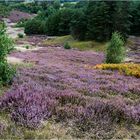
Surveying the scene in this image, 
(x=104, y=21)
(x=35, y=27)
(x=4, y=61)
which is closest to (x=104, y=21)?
(x=104, y=21)

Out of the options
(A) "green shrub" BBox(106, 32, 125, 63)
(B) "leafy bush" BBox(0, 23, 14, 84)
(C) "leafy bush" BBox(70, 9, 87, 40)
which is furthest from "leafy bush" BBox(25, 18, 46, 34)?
(B) "leafy bush" BBox(0, 23, 14, 84)

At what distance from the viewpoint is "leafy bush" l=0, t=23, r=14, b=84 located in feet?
47.3

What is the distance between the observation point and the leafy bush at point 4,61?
1441 centimetres

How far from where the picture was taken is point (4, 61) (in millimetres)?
15125

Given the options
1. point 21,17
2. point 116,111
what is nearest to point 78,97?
point 116,111

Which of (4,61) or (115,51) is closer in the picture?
(4,61)

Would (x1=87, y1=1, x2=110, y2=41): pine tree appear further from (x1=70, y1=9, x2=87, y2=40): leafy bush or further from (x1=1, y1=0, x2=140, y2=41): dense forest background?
(x1=70, y1=9, x2=87, y2=40): leafy bush

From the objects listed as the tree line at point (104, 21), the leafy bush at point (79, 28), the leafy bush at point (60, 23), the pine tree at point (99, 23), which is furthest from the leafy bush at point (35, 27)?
the pine tree at point (99, 23)

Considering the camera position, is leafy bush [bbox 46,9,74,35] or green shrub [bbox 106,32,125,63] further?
leafy bush [bbox 46,9,74,35]

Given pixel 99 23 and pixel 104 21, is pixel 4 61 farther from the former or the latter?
pixel 99 23

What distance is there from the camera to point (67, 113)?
10203 mm

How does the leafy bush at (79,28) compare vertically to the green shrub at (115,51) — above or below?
below

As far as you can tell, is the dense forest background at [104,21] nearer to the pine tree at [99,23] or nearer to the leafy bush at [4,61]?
the pine tree at [99,23]

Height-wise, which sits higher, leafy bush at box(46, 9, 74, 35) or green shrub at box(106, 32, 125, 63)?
green shrub at box(106, 32, 125, 63)
